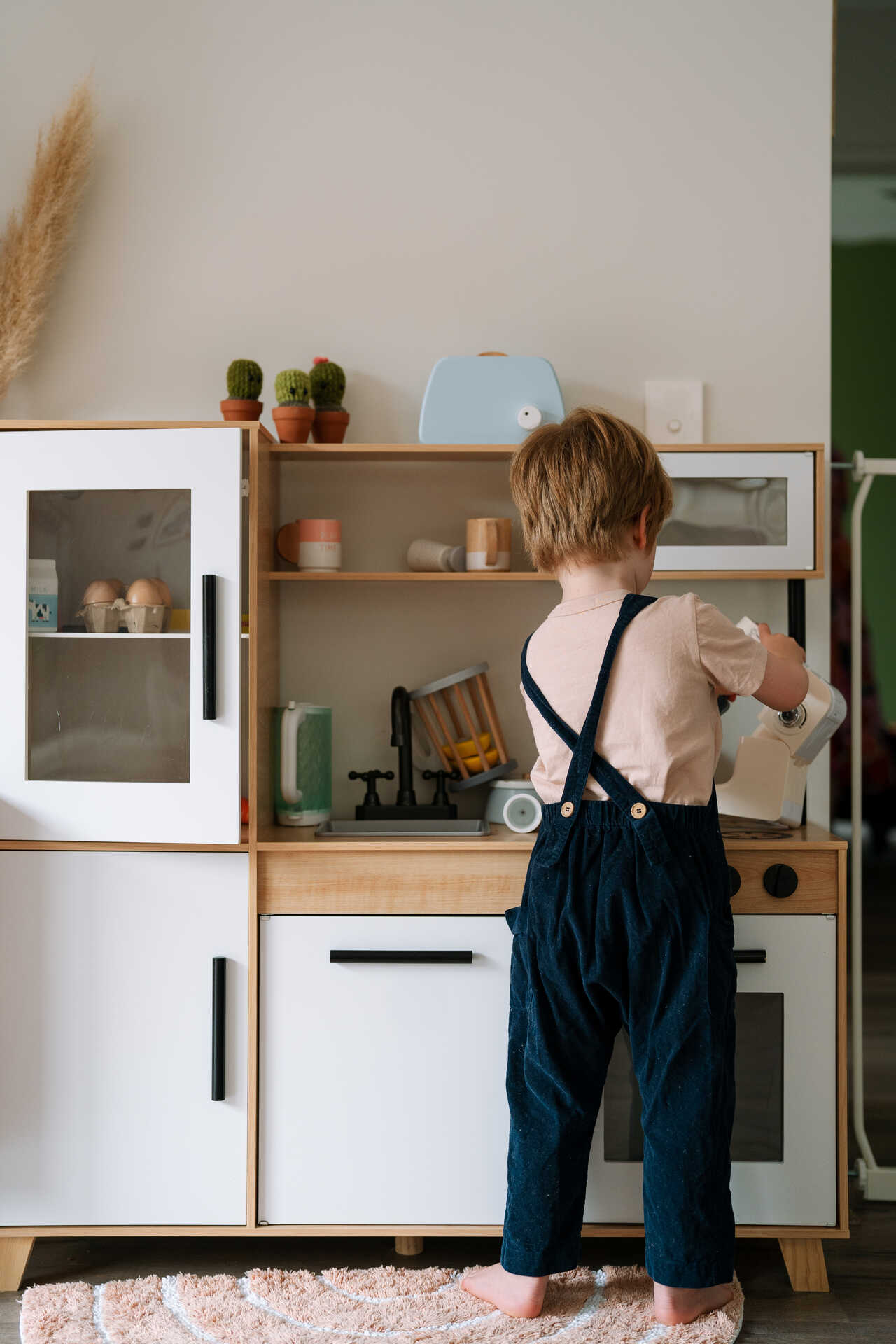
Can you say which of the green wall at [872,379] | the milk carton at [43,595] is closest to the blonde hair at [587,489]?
the milk carton at [43,595]

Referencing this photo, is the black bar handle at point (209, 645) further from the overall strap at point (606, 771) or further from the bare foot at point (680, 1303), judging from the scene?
the bare foot at point (680, 1303)

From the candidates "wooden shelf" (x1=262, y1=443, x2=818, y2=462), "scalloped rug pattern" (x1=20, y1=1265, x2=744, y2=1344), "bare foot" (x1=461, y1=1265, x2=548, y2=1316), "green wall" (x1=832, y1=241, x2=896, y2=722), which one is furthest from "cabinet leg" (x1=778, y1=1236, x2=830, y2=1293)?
"green wall" (x1=832, y1=241, x2=896, y2=722)

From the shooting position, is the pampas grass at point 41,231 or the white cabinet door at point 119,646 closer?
the white cabinet door at point 119,646

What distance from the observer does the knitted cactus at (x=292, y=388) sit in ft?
7.04

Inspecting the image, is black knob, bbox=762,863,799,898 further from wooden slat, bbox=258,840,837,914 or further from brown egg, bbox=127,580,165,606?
brown egg, bbox=127,580,165,606

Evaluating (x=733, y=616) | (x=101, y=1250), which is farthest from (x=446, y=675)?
(x=101, y=1250)

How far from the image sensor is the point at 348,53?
7.70 feet

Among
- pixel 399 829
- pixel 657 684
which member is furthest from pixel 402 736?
pixel 657 684

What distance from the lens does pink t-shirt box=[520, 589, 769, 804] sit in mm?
1575

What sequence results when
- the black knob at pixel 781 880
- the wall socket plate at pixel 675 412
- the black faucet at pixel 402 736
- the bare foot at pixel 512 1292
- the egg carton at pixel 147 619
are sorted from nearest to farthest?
the bare foot at pixel 512 1292
the black knob at pixel 781 880
the egg carton at pixel 147 619
the black faucet at pixel 402 736
the wall socket plate at pixel 675 412

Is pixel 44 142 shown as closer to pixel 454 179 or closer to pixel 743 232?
pixel 454 179

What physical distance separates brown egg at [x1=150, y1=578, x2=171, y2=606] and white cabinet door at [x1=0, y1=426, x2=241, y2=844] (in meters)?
0.01

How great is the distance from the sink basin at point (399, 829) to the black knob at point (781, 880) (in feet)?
1.66

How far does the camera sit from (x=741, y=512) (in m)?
2.12
